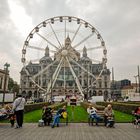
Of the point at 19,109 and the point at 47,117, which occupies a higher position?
the point at 19,109

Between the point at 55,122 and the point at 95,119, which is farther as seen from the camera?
the point at 95,119

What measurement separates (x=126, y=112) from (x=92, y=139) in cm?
1649

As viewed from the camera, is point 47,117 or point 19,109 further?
point 47,117

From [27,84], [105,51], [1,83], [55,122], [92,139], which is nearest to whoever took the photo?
[92,139]

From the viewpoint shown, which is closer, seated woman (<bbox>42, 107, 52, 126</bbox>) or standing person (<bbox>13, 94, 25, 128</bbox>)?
standing person (<bbox>13, 94, 25, 128</bbox>)

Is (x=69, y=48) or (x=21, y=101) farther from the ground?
(x=69, y=48)

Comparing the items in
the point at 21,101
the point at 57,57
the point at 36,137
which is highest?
the point at 57,57

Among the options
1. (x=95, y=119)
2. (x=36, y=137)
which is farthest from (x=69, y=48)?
(x=36, y=137)

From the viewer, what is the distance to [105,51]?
50.0 meters

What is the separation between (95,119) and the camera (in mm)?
14562

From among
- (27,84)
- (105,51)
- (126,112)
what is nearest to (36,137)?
(126,112)

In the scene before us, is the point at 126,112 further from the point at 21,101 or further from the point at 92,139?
the point at 92,139

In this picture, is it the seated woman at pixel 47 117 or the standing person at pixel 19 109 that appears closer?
the standing person at pixel 19 109

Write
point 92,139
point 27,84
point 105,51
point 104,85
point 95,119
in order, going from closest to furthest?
point 92,139 < point 95,119 < point 105,51 < point 27,84 < point 104,85
